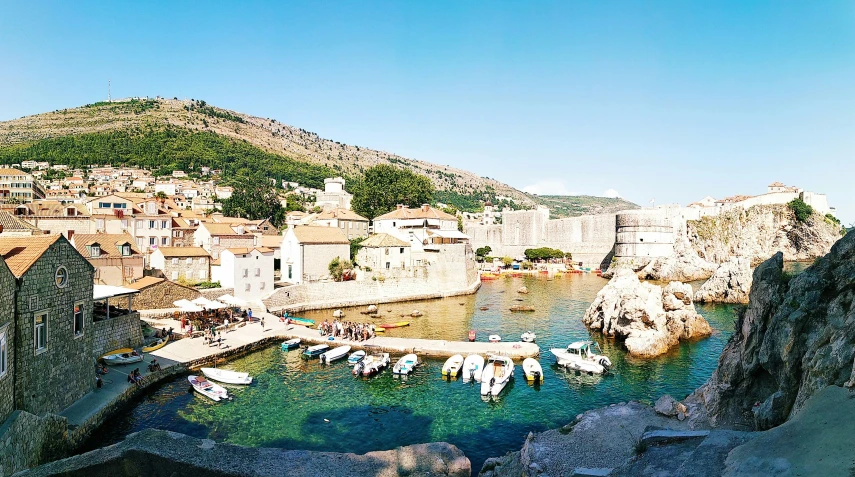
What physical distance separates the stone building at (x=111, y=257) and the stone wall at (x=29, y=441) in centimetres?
1973

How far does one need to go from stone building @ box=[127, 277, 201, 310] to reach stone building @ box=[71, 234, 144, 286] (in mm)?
1780

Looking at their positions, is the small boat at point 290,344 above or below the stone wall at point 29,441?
below

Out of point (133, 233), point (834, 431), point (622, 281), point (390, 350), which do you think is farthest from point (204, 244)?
point (834, 431)

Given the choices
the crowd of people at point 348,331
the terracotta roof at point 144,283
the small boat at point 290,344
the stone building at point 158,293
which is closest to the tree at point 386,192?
the stone building at point 158,293

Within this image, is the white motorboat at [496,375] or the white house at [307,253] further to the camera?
the white house at [307,253]

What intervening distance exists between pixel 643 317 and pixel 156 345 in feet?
88.6

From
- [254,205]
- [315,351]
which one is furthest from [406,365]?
[254,205]

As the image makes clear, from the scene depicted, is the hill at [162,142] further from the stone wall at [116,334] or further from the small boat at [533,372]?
the small boat at [533,372]

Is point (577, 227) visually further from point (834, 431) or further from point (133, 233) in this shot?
point (834, 431)

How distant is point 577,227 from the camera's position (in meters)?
74.9

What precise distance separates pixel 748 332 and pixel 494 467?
26.9 feet

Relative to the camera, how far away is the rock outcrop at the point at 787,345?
863cm

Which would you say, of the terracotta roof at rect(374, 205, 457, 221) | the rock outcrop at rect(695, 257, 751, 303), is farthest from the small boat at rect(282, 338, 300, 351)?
the rock outcrop at rect(695, 257, 751, 303)

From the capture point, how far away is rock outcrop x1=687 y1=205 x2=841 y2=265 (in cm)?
7062
